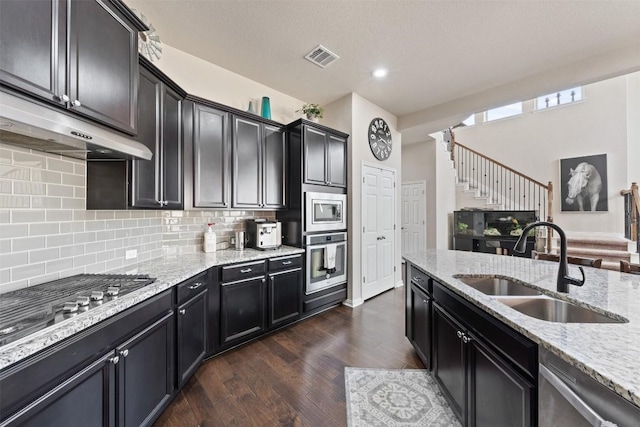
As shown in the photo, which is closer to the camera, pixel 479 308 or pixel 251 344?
pixel 479 308

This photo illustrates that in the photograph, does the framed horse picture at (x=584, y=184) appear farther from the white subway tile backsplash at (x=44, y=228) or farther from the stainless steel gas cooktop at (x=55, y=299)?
the white subway tile backsplash at (x=44, y=228)

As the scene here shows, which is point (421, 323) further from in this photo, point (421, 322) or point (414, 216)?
point (414, 216)

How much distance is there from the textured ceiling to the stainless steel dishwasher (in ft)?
8.60

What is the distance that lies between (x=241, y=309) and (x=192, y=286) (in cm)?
66

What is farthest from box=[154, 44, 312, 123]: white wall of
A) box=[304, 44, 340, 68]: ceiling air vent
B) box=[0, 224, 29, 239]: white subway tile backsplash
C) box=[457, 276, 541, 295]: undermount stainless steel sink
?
box=[457, 276, 541, 295]: undermount stainless steel sink

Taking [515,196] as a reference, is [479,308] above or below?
below

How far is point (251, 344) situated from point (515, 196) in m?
7.16

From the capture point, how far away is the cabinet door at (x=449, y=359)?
1454 mm

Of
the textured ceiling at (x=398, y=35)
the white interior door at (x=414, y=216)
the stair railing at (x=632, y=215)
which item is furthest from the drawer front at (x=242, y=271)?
the stair railing at (x=632, y=215)

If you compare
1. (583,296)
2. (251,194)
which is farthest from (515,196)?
(251,194)

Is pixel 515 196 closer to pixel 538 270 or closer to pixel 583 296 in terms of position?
pixel 538 270

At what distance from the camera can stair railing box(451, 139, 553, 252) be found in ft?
19.7

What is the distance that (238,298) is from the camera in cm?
241

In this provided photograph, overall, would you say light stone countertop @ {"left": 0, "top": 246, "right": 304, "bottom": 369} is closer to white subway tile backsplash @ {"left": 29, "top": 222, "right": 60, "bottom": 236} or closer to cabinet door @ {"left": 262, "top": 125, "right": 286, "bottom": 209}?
white subway tile backsplash @ {"left": 29, "top": 222, "right": 60, "bottom": 236}
